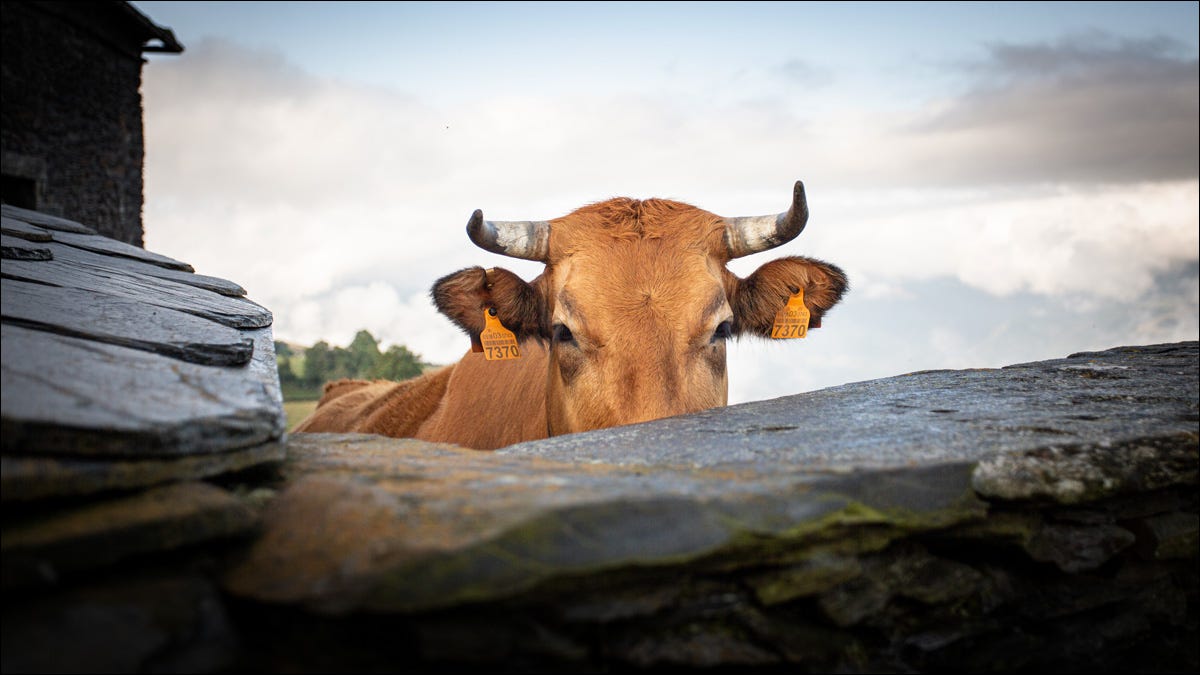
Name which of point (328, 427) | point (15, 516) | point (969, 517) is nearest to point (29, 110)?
point (328, 427)

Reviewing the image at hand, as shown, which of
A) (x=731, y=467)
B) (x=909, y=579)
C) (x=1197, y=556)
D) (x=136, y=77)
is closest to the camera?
(x=909, y=579)

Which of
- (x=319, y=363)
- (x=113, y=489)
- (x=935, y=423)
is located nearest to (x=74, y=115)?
(x=319, y=363)

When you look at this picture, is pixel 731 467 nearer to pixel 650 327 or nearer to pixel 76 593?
pixel 76 593

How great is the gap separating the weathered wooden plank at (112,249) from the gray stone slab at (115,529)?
10.1 ft

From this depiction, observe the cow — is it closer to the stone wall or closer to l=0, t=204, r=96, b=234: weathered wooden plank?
the stone wall

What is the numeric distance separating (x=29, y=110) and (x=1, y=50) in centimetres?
87

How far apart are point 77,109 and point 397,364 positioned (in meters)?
6.59

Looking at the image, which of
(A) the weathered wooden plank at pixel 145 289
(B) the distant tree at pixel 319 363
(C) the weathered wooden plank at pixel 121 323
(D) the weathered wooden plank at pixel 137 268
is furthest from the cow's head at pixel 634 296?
(B) the distant tree at pixel 319 363

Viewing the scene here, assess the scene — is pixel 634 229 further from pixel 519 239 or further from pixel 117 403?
pixel 117 403

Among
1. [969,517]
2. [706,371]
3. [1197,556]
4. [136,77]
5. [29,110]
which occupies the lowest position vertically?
[1197,556]

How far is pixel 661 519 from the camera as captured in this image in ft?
4.88

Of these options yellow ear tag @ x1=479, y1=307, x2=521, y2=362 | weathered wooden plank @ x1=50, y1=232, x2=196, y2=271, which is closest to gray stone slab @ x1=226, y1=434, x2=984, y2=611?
yellow ear tag @ x1=479, y1=307, x2=521, y2=362

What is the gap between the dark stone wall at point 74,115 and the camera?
11289mm

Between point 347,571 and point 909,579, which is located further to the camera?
point 909,579
